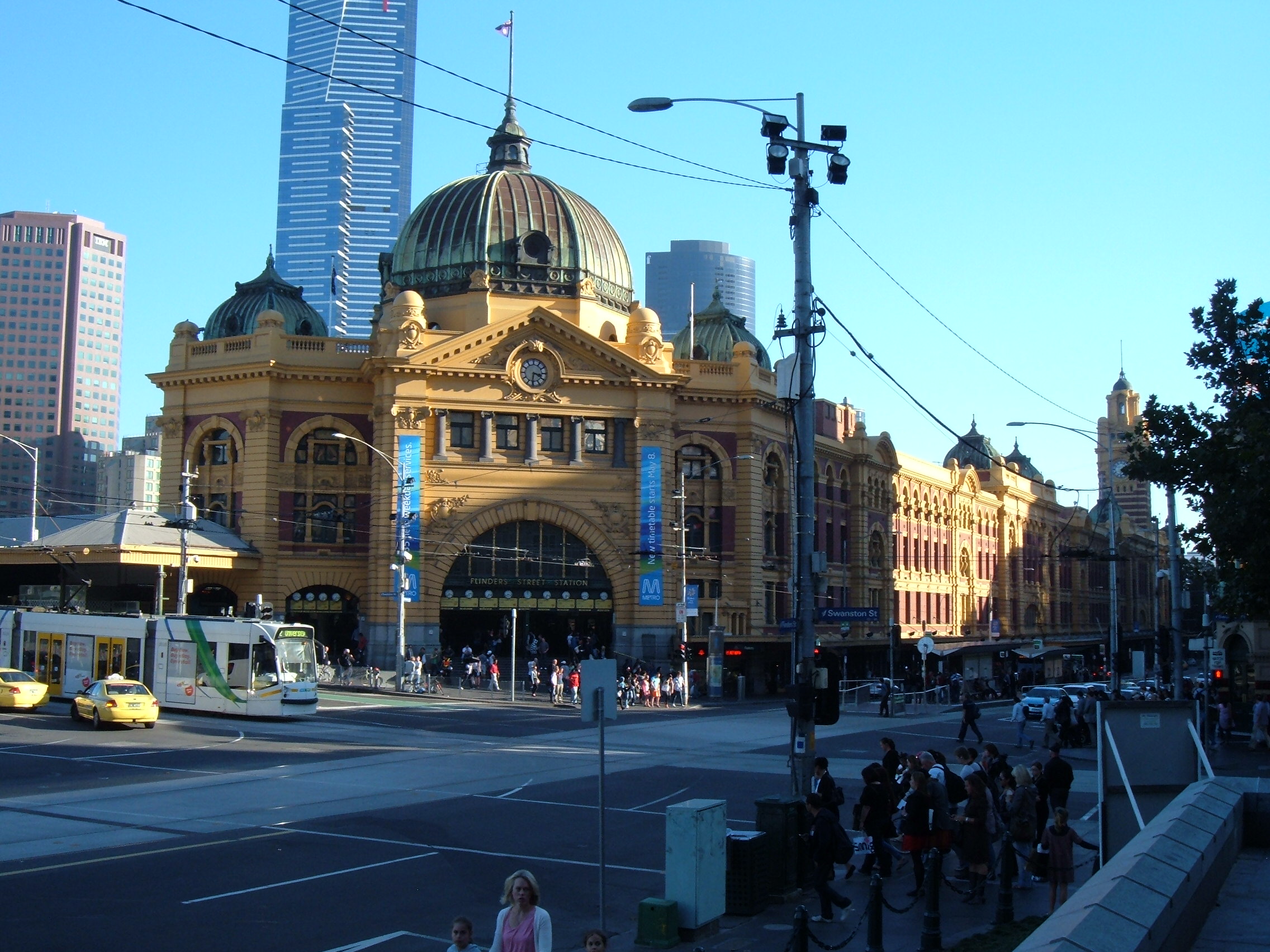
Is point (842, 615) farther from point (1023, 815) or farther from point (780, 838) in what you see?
point (780, 838)

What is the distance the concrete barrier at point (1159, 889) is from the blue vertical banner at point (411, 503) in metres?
46.5

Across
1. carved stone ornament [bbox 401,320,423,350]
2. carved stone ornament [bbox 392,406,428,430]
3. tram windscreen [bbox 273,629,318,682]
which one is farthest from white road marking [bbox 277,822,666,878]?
carved stone ornament [bbox 401,320,423,350]

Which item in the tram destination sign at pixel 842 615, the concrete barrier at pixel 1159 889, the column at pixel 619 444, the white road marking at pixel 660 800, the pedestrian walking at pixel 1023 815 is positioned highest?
the column at pixel 619 444

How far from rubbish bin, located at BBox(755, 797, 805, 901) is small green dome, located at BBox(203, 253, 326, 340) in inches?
2158

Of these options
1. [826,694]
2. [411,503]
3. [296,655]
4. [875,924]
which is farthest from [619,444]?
[875,924]

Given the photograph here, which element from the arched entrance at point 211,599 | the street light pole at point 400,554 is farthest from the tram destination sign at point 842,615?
the arched entrance at point 211,599

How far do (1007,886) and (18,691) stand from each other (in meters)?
31.9

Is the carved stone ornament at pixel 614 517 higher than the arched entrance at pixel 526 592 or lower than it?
higher

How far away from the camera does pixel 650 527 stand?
59.5 metres

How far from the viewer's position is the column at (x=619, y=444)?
6009 cm

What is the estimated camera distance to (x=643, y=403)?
60344mm

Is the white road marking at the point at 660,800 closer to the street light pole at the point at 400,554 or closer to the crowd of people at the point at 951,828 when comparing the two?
the crowd of people at the point at 951,828

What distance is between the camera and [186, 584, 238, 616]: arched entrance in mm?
60125

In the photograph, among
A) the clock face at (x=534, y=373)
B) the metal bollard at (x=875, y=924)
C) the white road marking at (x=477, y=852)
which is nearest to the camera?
the metal bollard at (x=875, y=924)
